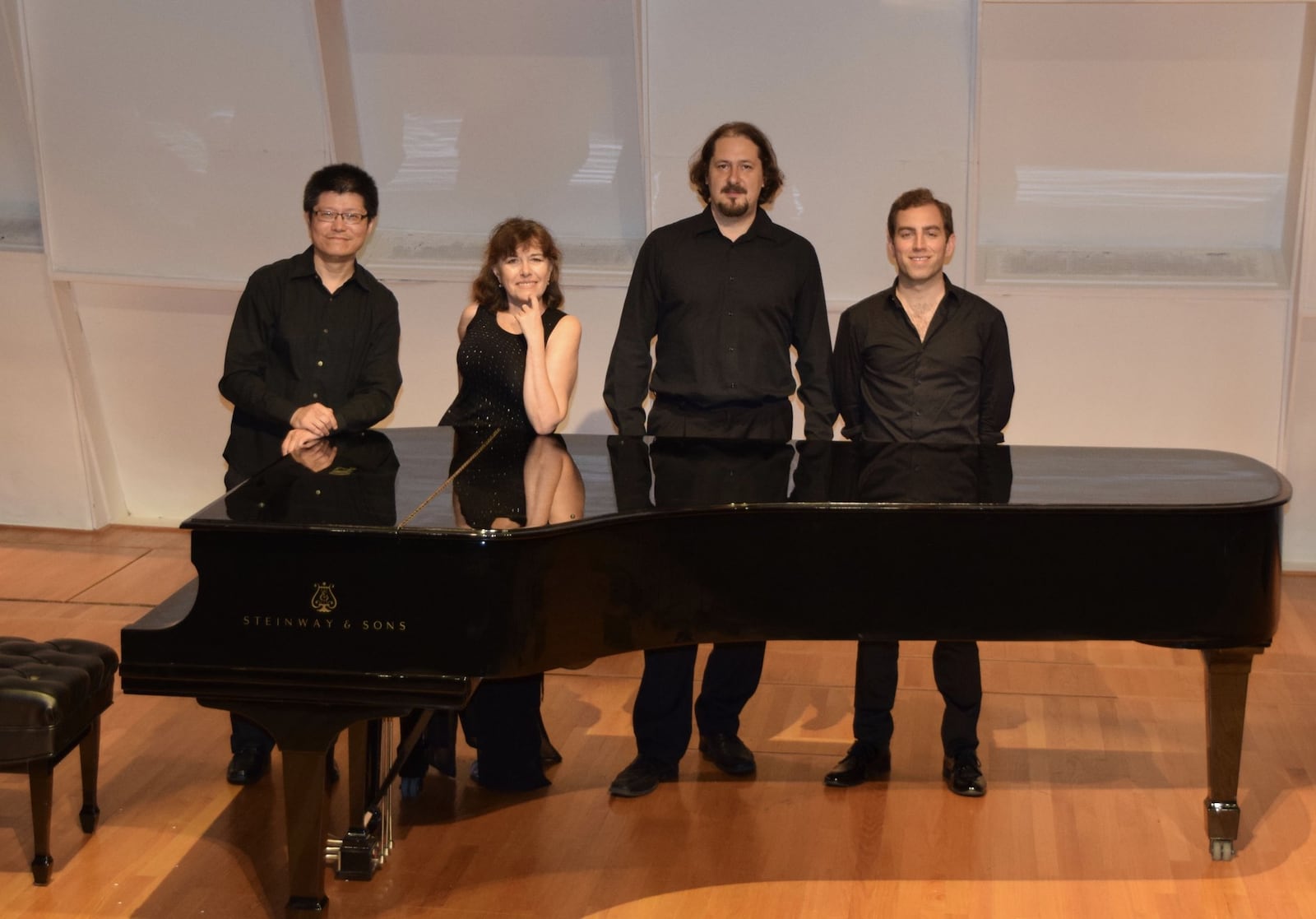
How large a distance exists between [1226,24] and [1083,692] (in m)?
2.42

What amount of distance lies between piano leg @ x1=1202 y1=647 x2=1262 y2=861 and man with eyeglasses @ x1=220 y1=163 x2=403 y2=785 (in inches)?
79.4

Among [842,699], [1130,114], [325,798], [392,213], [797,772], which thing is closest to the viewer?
[325,798]

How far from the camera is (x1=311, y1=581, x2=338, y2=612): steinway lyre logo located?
9.07 feet

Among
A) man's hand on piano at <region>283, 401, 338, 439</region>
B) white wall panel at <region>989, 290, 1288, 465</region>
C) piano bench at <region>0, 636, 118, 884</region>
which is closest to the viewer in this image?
piano bench at <region>0, 636, 118, 884</region>

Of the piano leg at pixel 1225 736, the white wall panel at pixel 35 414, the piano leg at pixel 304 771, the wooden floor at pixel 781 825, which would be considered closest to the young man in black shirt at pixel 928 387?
the wooden floor at pixel 781 825

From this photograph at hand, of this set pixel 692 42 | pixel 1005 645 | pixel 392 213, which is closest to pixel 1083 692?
pixel 1005 645

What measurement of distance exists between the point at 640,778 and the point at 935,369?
1.25 metres

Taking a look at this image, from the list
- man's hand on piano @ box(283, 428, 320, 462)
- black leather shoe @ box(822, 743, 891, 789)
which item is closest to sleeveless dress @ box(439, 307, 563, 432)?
man's hand on piano @ box(283, 428, 320, 462)

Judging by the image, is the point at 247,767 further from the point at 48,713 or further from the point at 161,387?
the point at 161,387

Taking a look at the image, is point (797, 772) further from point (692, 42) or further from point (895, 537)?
point (692, 42)

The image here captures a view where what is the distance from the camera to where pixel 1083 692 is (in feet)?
14.7

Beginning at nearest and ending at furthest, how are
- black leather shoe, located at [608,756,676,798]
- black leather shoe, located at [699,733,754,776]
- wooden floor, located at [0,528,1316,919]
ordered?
1. wooden floor, located at [0,528,1316,919]
2. black leather shoe, located at [608,756,676,798]
3. black leather shoe, located at [699,733,754,776]

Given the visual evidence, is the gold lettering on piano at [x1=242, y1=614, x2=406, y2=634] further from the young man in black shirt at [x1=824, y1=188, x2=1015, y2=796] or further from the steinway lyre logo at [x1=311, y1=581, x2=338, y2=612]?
the young man in black shirt at [x1=824, y1=188, x2=1015, y2=796]

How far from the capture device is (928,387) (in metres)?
3.77
